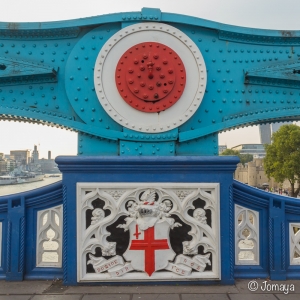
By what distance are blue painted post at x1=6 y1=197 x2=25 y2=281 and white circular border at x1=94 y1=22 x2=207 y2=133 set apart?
175 cm

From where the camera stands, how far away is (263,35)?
4.48 m

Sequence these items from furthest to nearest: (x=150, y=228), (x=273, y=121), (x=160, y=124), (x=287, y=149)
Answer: (x=287, y=149) → (x=273, y=121) → (x=160, y=124) → (x=150, y=228)

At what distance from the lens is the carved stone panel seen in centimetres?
322

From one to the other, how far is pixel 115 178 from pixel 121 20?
2.42 m

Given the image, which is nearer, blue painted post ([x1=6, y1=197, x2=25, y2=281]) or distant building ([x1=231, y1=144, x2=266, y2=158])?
blue painted post ([x1=6, y1=197, x2=25, y2=281])

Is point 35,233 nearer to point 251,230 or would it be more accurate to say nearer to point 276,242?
point 251,230

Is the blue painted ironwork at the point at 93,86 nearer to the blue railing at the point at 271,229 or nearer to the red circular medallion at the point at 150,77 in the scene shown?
A: the red circular medallion at the point at 150,77

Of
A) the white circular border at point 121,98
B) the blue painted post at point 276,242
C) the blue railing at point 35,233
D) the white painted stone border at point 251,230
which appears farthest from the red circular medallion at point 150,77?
the blue painted post at point 276,242

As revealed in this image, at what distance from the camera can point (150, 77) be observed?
427 cm

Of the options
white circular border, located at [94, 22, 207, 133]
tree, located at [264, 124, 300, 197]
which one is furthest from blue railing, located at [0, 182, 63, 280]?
tree, located at [264, 124, 300, 197]

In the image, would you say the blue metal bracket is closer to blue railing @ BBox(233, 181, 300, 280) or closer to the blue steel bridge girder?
the blue steel bridge girder

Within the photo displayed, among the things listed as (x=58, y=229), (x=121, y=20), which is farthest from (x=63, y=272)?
(x=121, y=20)

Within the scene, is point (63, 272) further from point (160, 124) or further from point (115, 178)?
point (160, 124)

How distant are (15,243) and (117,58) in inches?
108
